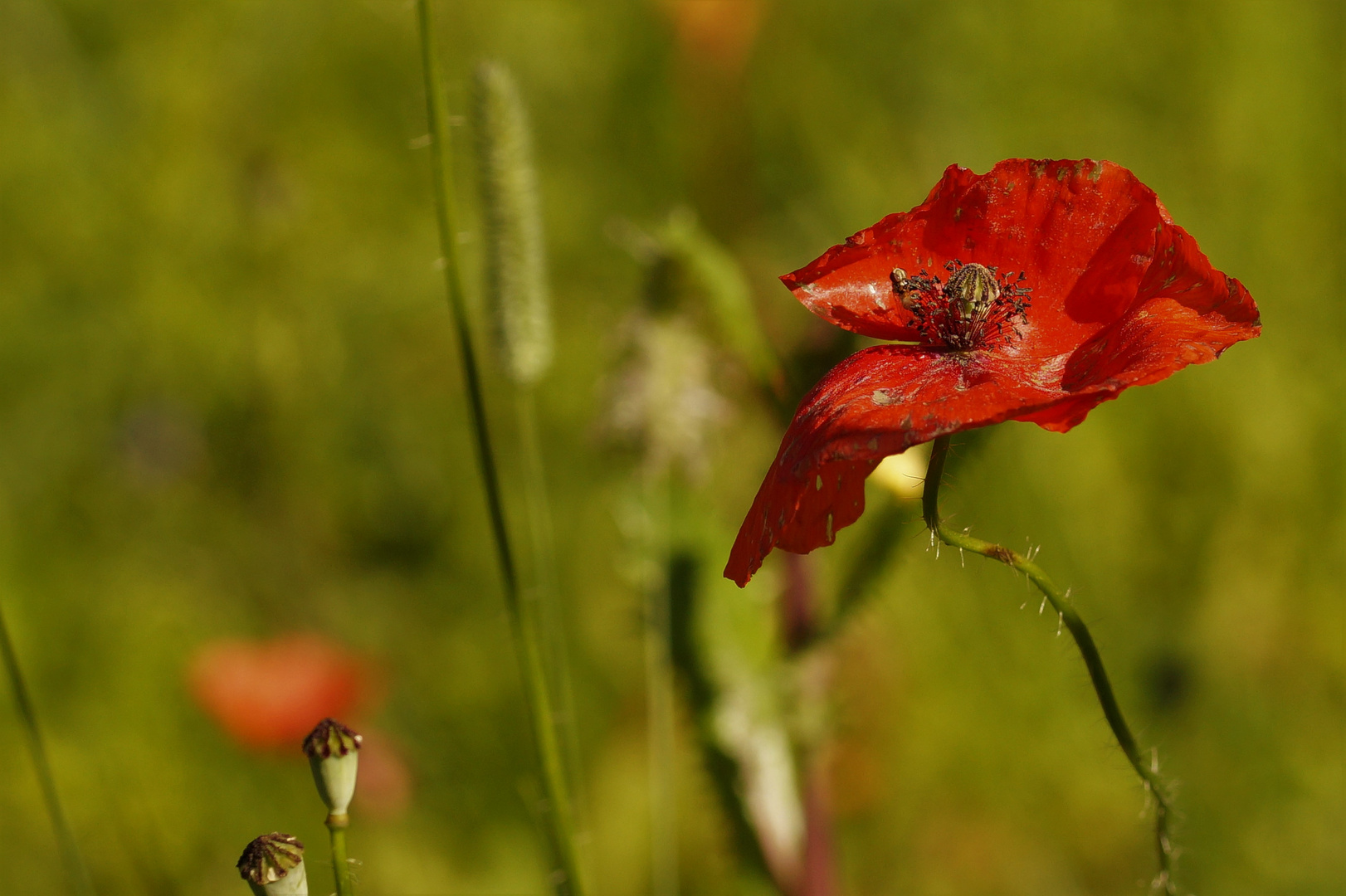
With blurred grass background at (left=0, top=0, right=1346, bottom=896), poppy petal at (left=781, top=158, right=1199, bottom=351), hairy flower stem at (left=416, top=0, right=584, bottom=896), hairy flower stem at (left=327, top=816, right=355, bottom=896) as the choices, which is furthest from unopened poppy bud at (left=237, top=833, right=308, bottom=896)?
blurred grass background at (left=0, top=0, right=1346, bottom=896)

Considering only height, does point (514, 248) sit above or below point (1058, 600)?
above

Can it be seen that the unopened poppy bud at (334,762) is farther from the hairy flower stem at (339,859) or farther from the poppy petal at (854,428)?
the poppy petal at (854,428)

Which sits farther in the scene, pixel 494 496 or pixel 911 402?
pixel 494 496

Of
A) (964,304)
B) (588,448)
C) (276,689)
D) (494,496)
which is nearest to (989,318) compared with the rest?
(964,304)

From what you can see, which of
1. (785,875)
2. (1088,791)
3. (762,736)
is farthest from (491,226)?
(1088,791)

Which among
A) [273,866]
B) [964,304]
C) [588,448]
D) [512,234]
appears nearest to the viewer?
[273,866]

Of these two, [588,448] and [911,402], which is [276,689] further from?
[911,402]

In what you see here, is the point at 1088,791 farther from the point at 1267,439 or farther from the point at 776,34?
the point at 776,34
